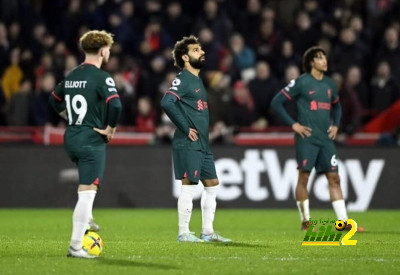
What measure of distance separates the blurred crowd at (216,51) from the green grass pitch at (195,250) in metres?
3.94

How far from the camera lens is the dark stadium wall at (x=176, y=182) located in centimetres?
1836

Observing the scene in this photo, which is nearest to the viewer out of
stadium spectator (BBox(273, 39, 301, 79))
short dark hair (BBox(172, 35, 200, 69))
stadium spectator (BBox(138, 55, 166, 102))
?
short dark hair (BBox(172, 35, 200, 69))

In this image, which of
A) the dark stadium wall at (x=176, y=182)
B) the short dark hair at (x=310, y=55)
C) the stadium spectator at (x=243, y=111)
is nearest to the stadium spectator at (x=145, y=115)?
the dark stadium wall at (x=176, y=182)

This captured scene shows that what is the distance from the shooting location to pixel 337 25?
21.3 m

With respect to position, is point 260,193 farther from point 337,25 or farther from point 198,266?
point 198,266

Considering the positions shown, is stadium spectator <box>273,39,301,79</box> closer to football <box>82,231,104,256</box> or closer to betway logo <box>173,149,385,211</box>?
betway logo <box>173,149,385,211</box>

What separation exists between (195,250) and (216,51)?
10870mm

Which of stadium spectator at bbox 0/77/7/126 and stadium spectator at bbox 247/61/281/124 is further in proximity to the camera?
stadium spectator at bbox 0/77/7/126

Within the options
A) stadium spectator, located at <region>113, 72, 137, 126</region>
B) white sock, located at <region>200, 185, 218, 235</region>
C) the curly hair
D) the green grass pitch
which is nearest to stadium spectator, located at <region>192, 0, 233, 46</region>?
stadium spectator, located at <region>113, 72, 137, 126</region>

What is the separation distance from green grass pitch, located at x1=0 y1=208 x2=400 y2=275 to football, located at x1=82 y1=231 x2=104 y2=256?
114 millimetres

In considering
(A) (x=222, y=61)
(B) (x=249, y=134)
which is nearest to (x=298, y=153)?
(B) (x=249, y=134)

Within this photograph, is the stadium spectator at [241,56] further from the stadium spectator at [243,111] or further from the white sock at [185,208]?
the white sock at [185,208]

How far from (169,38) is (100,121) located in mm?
11924

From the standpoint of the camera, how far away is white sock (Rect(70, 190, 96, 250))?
9578mm
